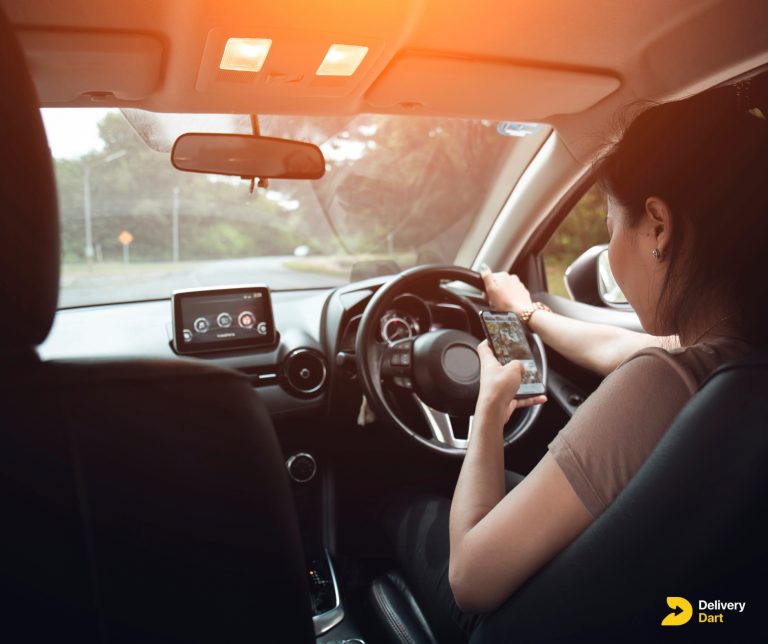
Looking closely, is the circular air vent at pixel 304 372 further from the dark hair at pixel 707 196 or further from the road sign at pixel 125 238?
the dark hair at pixel 707 196

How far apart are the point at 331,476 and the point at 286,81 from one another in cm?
175

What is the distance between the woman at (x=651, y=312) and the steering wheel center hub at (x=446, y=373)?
0.93m

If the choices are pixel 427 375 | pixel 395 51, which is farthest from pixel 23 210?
pixel 427 375

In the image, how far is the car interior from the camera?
0.90m

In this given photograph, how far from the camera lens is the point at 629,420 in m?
1.21

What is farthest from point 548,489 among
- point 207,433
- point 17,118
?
point 17,118

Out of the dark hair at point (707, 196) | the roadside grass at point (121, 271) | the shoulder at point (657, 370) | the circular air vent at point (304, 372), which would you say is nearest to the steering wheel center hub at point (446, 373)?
the circular air vent at point (304, 372)

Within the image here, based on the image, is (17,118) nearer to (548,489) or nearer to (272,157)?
(548,489)

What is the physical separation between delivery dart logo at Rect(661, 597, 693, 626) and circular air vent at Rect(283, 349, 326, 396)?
200 cm

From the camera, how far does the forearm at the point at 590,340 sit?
2436 mm

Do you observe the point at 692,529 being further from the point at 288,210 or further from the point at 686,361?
the point at 288,210

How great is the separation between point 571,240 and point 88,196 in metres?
2.73

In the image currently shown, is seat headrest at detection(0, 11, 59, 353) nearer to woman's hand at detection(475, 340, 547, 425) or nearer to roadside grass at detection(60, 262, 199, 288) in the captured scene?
woman's hand at detection(475, 340, 547, 425)

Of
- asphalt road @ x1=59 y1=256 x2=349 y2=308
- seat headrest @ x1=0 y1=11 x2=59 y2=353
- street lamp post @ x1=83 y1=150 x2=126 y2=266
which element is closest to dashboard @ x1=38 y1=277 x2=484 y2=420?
asphalt road @ x1=59 y1=256 x2=349 y2=308
